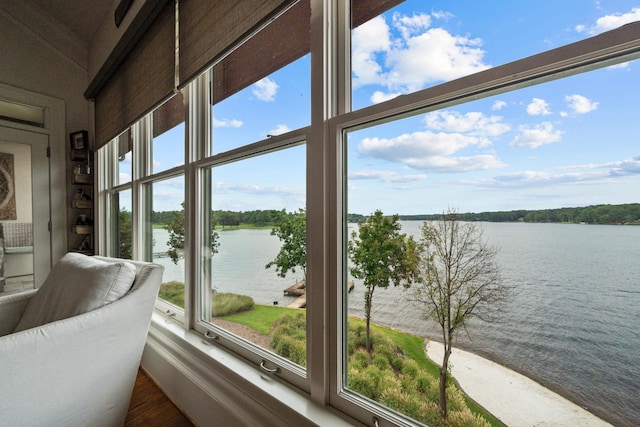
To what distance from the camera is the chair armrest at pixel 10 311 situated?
155 cm

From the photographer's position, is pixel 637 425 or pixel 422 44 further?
pixel 422 44

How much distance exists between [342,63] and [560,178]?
74 cm

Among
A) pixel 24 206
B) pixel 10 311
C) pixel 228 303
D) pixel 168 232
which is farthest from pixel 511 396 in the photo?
pixel 24 206

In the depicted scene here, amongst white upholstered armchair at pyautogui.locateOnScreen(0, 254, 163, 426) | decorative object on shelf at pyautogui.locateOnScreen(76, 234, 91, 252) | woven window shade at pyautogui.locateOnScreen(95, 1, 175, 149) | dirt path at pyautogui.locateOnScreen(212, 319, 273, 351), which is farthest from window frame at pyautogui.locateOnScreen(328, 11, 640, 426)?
decorative object on shelf at pyautogui.locateOnScreen(76, 234, 91, 252)

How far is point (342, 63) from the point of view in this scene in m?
1.02

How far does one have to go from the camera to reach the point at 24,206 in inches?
114

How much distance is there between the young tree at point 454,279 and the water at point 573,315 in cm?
3

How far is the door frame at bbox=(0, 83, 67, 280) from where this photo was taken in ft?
9.93

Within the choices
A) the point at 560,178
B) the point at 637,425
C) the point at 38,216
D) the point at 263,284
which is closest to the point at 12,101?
the point at 38,216

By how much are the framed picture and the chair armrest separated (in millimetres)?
2061

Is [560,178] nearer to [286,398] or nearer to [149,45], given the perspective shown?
[286,398]

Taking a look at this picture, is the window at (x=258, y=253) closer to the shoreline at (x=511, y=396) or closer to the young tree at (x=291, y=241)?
the young tree at (x=291, y=241)

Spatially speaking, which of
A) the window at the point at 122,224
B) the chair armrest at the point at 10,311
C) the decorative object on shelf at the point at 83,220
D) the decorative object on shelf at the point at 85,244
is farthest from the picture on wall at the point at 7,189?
the chair armrest at the point at 10,311

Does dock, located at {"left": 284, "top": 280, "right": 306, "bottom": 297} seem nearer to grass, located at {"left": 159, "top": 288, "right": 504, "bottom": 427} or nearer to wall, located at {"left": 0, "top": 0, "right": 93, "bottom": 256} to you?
grass, located at {"left": 159, "top": 288, "right": 504, "bottom": 427}
